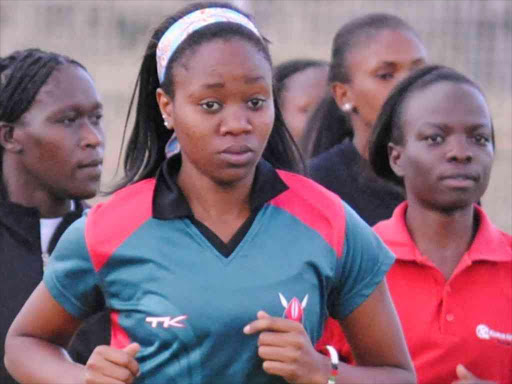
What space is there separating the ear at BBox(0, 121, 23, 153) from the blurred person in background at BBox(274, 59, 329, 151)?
7.34 feet

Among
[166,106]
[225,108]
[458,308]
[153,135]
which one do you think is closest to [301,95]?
[458,308]

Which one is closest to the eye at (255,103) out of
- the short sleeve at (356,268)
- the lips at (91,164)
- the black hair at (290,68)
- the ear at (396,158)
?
the short sleeve at (356,268)

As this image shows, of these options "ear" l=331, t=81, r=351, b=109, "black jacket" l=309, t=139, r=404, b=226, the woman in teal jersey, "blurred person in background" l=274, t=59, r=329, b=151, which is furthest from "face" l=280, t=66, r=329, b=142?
the woman in teal jersey

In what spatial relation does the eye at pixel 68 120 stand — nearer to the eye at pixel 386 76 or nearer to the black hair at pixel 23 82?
the black hair at pixel 23 82

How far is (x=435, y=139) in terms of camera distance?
175 inches

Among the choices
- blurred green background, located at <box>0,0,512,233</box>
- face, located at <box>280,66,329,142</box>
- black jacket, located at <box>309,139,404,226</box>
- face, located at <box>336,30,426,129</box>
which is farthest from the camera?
blurred green background, located at <box>0,0,512,233</box>

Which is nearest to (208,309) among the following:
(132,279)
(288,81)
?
(132,279)

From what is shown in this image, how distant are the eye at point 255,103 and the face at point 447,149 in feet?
3.57

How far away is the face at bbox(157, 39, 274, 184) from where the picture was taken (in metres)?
3.35

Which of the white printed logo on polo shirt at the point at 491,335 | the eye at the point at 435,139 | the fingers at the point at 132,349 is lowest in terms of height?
the white printed logo on polo shirt at the point at 491,335

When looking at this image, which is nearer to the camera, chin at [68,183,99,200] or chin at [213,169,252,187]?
chin at [213,169,252,187]

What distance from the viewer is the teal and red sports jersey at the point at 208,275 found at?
10.9 ft

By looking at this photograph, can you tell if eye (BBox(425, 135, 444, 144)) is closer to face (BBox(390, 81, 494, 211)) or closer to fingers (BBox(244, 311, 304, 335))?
face (BBox(390, 81, 494, 211))

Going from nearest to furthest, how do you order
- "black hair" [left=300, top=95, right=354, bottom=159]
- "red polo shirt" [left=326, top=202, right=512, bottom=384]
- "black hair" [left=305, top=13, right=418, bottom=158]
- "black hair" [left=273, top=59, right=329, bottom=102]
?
"red polo shirt" [left=326, top=202, right=512, bottom=384], "black hair" [left=305, top=13, right=418, bottom=158], "black hair" [left=300, top=95, right=354, bottom=159], "black hair" [left=273, top=59, right=329, bottom=102]
